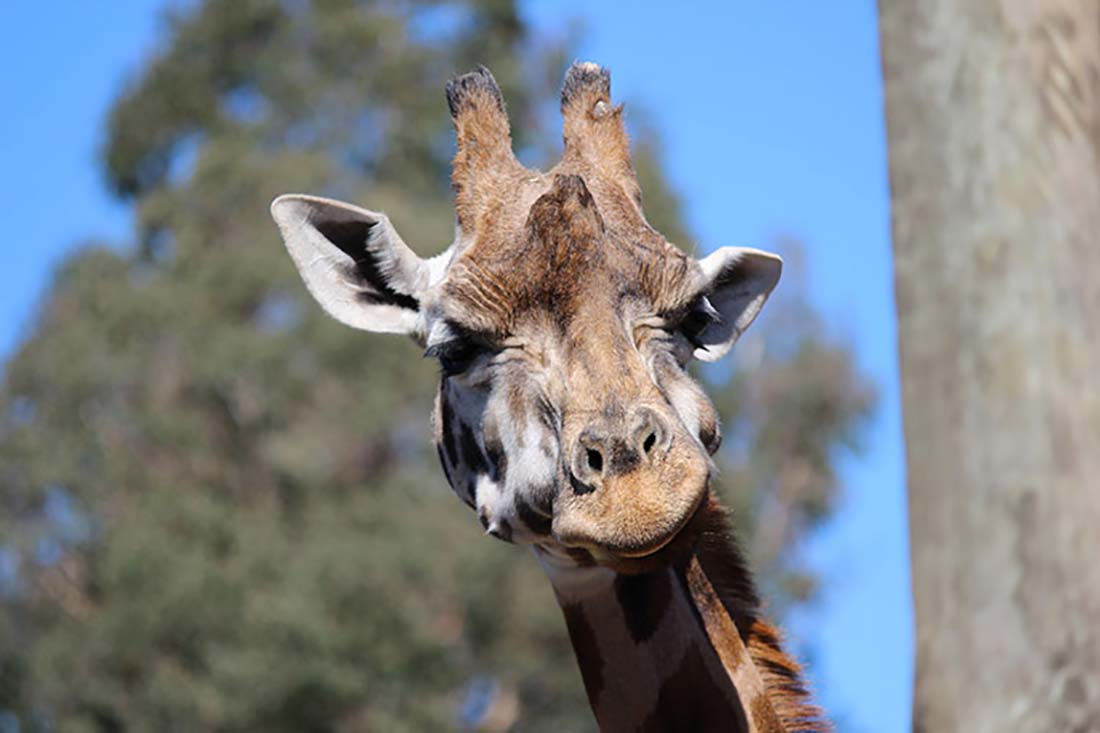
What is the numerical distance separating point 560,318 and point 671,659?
104cm

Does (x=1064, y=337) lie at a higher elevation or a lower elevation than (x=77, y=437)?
higher

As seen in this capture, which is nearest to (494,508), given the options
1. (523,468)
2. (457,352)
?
(523,468)

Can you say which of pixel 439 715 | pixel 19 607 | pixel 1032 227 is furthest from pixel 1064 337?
pixel 19 607

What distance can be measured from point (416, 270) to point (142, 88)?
116ft

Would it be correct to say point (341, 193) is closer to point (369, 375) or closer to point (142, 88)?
point (369, 375)

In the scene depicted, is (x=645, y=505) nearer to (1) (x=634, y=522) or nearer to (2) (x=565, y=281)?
(1) (x=634, y=522)

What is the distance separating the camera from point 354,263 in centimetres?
623

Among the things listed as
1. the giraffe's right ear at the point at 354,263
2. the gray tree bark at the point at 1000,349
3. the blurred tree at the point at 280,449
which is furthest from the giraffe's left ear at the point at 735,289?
the blurred tree at the point at 280,449

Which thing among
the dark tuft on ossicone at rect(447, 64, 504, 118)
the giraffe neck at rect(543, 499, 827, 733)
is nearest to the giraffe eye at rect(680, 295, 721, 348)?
the giraffe neck at rect(543, 499, 827, 733)

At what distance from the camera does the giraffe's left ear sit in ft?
20.0

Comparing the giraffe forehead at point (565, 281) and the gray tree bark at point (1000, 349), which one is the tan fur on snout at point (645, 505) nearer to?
the giraffe forehead at point (565, 281)

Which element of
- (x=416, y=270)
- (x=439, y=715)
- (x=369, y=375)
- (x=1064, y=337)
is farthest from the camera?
(x=369, y=375)

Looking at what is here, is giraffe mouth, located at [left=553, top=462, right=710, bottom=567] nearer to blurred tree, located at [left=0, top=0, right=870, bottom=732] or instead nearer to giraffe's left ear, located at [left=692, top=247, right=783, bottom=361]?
giraffe's left ear, located at [left=692, top=247, right=783, bottom=361]

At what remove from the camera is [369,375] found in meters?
31.8
